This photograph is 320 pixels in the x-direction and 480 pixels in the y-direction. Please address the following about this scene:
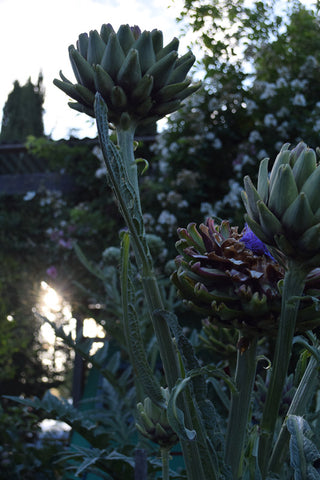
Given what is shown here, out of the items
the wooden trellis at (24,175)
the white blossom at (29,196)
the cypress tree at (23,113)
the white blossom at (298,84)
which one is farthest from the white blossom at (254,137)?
the cypress tree at (23,113)

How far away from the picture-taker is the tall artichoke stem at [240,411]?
37 centimetres

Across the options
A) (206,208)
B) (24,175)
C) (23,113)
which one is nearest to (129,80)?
(206,208)

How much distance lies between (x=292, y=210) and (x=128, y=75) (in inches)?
7.3

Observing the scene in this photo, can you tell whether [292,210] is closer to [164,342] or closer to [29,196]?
[164,342]

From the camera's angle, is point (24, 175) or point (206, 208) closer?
point (206, 208)

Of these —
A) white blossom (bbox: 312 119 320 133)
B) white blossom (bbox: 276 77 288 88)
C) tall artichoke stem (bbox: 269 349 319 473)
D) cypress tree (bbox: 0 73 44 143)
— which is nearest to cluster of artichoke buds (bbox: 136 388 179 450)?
tall artichoke stem (bbox: 269 349 319 473)

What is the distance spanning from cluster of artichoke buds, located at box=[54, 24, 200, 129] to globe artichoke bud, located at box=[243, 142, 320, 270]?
0.14 m

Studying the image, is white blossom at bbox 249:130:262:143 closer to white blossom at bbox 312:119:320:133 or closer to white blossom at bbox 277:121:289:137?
white blossom at bbox 277:121:289:137

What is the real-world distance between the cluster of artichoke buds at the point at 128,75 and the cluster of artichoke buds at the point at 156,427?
0.82ft

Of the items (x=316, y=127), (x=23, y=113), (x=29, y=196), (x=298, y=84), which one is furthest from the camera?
(x=23, y=113)

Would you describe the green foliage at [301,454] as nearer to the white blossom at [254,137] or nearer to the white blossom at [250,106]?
the white blossom at [254,137]

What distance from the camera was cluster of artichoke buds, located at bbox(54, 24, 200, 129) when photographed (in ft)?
1.41

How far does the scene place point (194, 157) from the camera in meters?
3.22

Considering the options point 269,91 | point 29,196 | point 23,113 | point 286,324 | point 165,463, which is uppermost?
point 23,113
